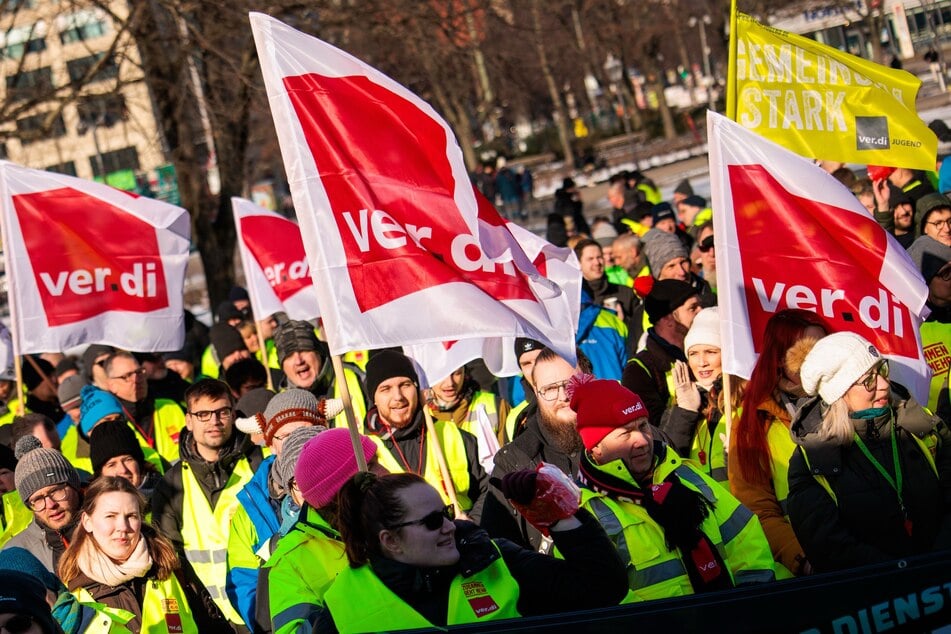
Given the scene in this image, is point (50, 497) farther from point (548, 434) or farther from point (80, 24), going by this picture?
point (80, 24)

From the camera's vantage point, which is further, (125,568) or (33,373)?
(33,373)

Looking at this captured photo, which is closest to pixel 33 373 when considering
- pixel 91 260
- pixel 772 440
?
pixel 91 260

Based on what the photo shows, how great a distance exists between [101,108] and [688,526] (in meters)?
14.0

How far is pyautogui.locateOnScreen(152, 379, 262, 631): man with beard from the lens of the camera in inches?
248

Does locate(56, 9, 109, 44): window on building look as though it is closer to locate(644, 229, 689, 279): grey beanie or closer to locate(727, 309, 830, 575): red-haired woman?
locate(644, 229, 689, 279): grey beanie

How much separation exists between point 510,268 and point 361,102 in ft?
3.02

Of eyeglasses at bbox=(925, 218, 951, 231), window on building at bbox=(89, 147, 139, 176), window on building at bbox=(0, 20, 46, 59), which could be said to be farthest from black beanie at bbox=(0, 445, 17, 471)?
window on building at bbox=(89, 147, 139, 176)

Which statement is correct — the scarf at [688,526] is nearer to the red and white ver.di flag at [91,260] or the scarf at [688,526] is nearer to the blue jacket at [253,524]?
the blue jacket at [253,524]

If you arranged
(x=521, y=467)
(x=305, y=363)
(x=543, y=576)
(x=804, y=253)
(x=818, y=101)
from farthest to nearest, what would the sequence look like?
(x=305, y=363), (x=818, y=101), (x=804, y=253), (x=521, y=467), (x=543, y=576)

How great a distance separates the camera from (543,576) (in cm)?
397

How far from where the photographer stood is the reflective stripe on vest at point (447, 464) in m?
6.38

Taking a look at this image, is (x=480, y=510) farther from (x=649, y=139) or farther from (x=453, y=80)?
(x=649, y=139)

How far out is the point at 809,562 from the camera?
189 inches

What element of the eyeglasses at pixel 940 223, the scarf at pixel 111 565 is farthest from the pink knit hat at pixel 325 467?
the eyeglasses at pixel 940 223
